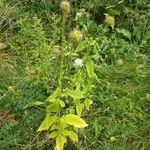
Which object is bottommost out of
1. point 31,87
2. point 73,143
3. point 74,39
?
point 73,143

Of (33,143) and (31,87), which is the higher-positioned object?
(31,87)

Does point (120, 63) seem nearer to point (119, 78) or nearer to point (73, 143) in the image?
point (119, 78)

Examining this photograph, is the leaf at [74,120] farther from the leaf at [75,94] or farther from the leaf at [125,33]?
the leaf at [125,33]

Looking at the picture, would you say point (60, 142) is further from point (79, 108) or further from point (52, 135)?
point (79, 108)

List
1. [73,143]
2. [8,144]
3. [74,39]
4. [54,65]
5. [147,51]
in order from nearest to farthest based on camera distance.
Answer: [74,39] < [8,144] < [73,143] < [54,65] < [147,51]

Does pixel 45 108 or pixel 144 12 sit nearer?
pixel 45 108

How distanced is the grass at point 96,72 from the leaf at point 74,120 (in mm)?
198

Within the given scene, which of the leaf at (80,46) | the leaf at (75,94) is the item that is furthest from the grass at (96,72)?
the leaf at (75,94)

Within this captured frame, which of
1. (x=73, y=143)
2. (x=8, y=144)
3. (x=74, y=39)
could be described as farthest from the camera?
(x=73, y=143)

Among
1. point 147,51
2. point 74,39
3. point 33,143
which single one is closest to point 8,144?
point 33,143

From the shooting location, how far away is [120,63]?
10.6 ft

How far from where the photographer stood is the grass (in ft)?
8.95

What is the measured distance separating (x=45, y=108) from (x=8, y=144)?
345 mm

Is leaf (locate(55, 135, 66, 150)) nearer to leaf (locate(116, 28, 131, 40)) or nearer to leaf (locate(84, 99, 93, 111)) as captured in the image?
leaf (locate(84, 99, 93, 111))
